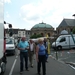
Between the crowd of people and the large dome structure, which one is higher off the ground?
the large dome structure

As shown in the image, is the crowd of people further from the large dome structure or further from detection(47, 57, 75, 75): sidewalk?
the large dome structure

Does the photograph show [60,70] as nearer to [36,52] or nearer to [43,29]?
[36,52]

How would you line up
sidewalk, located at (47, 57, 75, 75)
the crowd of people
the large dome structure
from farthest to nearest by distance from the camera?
the large dome structure, sidewalk, located at (47, 57, 75, 75), the crowd of people

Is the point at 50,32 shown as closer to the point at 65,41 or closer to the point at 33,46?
the point at 65,41

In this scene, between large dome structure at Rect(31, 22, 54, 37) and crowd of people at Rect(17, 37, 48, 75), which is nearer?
crowd of people at Rect(17, 37, 48, 75)

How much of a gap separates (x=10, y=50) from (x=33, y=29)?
12822 cm

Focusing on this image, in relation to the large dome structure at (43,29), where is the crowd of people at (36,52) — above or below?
below

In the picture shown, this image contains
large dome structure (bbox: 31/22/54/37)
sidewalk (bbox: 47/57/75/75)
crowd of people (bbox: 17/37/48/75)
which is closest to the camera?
crowd of people (bbox: 17/37/48/75)

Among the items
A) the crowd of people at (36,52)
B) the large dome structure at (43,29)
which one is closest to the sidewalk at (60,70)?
the crowd of people at (36,52)

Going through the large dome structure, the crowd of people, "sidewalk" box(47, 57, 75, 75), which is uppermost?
the large dome structure

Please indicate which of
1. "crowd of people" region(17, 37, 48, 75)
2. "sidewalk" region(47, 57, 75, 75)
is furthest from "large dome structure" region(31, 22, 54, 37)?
"crowd of people" region(17, 37, 48, 75)

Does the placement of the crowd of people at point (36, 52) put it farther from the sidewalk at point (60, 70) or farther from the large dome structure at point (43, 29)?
the large dome structure at point (43, 29)

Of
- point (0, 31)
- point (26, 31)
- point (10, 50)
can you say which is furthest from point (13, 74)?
point (26, 31)

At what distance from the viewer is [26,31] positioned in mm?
169875
